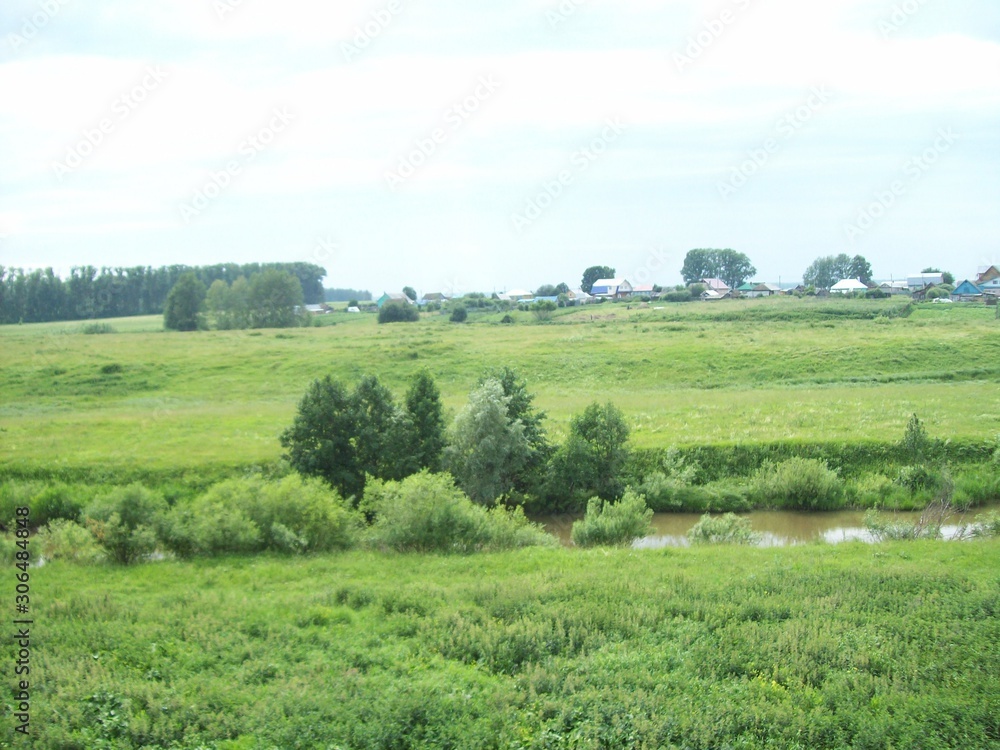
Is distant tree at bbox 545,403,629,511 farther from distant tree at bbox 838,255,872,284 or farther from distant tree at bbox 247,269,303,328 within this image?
distant tree at bbox 838,255,872,284

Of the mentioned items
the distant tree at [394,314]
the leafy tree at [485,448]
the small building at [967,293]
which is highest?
the small building at [967,293]

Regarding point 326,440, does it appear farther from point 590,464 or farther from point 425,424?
point 590,464

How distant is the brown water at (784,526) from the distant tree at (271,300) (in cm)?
6411

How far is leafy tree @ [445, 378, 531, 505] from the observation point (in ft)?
97.0

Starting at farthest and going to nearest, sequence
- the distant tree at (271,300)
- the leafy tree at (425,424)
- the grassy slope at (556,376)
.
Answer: the distant tree at (271,300) < the grassy slope at (556,376) < the leafy tree at (425,424)

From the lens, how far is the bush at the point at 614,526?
25422 millimetres

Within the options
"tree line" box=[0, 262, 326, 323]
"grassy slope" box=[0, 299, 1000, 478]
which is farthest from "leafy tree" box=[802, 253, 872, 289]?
"tree line" box=[0, 262, 326, 323]

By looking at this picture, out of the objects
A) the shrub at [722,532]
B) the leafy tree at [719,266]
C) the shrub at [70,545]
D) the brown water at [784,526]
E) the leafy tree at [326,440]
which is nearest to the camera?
the shrub at [70,545]

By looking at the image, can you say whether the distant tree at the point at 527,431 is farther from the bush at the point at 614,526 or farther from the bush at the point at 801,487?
the bush at the point at 801,487

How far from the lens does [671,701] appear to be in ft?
43.7

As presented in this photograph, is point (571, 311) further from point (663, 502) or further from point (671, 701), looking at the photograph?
point (671, 701)

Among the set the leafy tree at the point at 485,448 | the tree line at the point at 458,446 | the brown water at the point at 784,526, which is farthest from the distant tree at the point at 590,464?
the leafy tree at the point at 485,448

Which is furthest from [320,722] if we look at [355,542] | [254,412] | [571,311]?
[571,311]

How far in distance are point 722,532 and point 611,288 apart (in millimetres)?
114687
